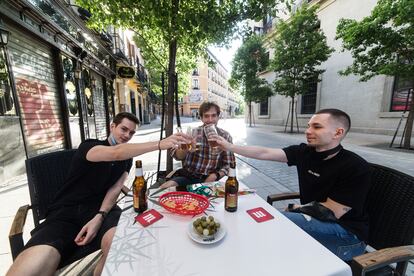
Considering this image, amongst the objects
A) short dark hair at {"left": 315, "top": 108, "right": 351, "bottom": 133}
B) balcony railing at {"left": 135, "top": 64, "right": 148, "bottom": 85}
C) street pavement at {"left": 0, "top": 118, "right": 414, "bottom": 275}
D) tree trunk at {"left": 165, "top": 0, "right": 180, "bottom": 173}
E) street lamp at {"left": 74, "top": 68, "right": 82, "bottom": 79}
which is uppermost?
balcony railing at {"left": 135, "top": 64, "right": 148, "bottom": 85}

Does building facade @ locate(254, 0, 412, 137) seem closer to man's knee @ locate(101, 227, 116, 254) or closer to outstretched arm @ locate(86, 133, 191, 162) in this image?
outstretched arm @ locate(86, 133, 191, 162)

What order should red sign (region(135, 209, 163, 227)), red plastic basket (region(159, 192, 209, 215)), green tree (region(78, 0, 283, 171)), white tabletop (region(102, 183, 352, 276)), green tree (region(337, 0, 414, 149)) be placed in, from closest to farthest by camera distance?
white tabletop (region(102, 183, 352, 276)), red sign (region(135, 209, 163, 227)), red plastic basket (region(159, 192, 209, 215)), green tree (region(78, 0, 283, 171)), green tree (region(337, 0, 414, 149))

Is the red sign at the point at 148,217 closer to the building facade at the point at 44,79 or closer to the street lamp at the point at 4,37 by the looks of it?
the building facade at the point at 44,79

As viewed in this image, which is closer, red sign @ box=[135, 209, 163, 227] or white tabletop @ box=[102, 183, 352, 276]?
white tabletop @ box=[102, 183, 352, 276]

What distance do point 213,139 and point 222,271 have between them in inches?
49.0

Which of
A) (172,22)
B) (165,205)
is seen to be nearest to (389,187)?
(165,205)

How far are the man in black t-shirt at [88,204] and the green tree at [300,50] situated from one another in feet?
36.9

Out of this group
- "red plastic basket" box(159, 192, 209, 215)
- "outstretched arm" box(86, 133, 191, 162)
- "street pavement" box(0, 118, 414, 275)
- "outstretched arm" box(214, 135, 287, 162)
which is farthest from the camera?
"street pavement" box(0, 118, 414, 275)

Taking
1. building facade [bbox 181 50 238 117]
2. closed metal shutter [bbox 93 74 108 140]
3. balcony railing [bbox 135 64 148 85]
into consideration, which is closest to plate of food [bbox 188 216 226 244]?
closed metal shutter [bbox 93 74 108 140]

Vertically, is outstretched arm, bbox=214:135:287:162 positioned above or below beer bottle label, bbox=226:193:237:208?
above

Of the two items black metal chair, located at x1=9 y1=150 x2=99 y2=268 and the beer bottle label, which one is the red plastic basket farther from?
black metal chair, located at x1=9 y1=150 x2=99 y2=268

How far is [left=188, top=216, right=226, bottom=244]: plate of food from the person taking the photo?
1.08 metres

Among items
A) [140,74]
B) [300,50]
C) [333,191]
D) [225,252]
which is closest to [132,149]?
[225,252]

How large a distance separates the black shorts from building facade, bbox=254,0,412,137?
8419 mm
